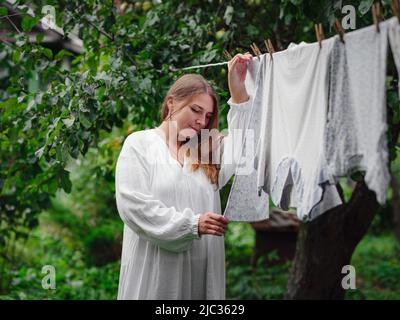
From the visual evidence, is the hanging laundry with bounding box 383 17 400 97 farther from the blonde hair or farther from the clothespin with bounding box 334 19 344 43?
the blonde hair

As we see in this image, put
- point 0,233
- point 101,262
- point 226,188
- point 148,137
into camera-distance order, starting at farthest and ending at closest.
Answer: point 101,262
point 0,233
point 226,188
point 148,137

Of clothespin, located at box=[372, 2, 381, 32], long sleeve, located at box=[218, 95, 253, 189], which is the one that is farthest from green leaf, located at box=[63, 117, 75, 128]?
clothespin, located at box=[372, 2, 381, 32]

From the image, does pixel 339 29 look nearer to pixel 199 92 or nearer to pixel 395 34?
pixel 395 34

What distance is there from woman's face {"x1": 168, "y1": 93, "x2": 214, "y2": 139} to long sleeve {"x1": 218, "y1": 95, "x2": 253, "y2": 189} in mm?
159

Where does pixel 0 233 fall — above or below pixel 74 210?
below

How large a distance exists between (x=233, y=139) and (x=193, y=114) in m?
0.28

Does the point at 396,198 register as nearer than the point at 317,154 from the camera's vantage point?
No

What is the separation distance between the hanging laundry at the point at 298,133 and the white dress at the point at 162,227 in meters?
0.29

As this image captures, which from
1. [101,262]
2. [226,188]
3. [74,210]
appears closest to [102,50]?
[226,188]

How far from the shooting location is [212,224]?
2.54 m

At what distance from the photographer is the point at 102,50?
13.5ft

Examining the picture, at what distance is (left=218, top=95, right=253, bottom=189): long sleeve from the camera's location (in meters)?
2.95
